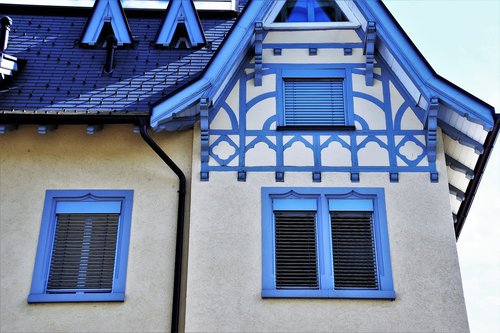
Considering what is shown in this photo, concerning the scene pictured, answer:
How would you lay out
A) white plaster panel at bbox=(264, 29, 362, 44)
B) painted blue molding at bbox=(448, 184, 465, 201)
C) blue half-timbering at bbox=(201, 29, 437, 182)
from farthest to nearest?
painted blue molding at bbox=(448, 184, 465, 201) < white plaster panel at bbox=(264, 29, 362, 44) < blue half-timbering at bbox=(201, 29, 437, 182)

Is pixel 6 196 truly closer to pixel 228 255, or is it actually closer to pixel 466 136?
pixel 228 255

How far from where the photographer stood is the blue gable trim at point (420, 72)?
11.3 metres

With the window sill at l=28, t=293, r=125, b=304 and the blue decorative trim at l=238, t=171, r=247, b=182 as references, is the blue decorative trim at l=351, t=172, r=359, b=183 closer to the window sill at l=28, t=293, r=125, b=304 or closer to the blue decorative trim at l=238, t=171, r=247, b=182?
the blue decorative trim at l=238, t=171, r=247, b=182

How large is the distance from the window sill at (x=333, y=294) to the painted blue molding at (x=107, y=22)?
19.7ft

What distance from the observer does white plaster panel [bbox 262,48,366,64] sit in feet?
41.7

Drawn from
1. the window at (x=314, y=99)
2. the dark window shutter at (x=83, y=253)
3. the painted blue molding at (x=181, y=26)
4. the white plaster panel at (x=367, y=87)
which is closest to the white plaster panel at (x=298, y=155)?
the window at (x=314, y=99)

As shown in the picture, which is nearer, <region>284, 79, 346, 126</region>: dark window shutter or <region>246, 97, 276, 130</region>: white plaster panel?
<region>246, 97, 276, 130</region>: white plaster panel

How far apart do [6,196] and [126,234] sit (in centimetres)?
213

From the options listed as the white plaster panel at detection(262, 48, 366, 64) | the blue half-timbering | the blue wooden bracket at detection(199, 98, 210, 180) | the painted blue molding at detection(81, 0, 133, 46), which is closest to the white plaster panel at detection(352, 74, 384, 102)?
the blue half-timbering

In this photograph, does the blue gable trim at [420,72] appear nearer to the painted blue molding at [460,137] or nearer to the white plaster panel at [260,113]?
the painted blue molding at [460,137]

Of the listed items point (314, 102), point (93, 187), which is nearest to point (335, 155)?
point (314, 102)

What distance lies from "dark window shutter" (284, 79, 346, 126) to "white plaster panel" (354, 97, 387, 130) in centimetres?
27

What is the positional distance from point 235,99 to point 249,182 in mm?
1642

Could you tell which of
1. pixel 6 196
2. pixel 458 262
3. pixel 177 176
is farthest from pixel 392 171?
pixel 6 196
